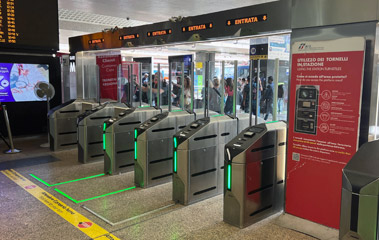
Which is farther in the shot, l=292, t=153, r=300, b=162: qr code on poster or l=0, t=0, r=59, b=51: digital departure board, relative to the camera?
l=0, t=0, r=59, b=51: digital departure board

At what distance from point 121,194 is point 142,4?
4.21 metres

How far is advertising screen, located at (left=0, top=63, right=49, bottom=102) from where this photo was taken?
7.44 metres

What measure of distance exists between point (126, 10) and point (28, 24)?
6.91ft

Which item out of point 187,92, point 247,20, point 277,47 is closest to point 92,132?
point 187,92

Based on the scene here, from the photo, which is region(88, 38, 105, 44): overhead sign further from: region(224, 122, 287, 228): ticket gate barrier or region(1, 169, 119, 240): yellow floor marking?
region(224, 122, 287, 228): ticket gate barrier

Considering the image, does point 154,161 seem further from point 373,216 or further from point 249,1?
point 249,1

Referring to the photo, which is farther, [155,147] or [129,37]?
[129,37]

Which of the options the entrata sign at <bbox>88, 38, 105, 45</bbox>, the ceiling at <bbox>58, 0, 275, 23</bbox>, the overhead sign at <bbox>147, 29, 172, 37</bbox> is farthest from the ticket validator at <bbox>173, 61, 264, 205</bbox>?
the entrata sign at <bbox>88, 38, 105, 45</bbox>

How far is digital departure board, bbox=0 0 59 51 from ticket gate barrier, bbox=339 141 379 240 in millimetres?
6367

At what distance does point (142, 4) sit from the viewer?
6.84 metres

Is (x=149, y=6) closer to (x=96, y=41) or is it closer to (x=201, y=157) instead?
(x=96, y=41)

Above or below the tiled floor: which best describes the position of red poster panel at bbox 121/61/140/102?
above

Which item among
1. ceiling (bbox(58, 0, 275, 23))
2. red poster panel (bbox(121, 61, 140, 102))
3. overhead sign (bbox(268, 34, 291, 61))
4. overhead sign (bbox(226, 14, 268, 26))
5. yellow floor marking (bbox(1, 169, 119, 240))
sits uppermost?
ceiling (bbox(58, 0, 275, 23))

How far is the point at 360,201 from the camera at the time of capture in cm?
163
